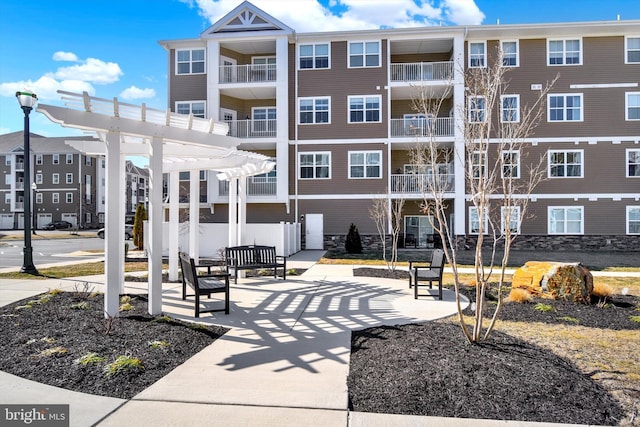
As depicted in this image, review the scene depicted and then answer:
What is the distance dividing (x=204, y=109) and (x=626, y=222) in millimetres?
23678

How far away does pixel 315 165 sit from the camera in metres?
23.0

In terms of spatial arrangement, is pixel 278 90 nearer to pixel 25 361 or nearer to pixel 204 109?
pixel 204 109

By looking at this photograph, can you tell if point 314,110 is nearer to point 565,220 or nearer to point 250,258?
point 250,258

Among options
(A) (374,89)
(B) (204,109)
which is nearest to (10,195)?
(B) (204,109)

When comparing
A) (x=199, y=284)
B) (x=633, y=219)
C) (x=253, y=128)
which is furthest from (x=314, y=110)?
(x=633, y=219)

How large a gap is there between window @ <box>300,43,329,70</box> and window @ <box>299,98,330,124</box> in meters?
1.84

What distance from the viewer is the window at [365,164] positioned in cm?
2255

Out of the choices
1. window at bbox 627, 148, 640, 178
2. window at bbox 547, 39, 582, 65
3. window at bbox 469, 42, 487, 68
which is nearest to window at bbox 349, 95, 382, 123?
window at bbox 469, 42, 487, 68

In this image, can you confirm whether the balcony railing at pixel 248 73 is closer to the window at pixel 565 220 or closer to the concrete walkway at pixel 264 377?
the window at pixel 565 220

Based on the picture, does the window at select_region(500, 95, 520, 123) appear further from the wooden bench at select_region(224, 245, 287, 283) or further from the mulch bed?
the wooden bench at select_region(224, 245, 287, 283)

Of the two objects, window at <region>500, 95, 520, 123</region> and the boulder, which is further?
the boulder

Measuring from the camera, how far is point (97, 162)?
196 feet

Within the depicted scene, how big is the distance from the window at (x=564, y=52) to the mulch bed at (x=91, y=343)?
77.8 feet

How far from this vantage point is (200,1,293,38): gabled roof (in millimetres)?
22547
